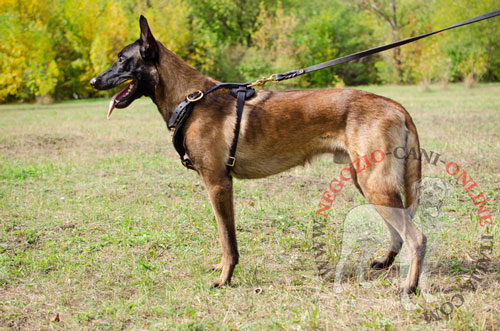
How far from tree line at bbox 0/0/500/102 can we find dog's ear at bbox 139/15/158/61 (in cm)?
1963

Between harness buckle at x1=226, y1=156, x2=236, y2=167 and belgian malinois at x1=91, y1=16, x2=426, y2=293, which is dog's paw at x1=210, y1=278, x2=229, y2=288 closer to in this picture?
belgian malinois at x1=91, y1=16, x2=426, y2=293

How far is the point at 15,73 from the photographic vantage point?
20.5 m

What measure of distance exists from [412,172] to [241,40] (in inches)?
1382

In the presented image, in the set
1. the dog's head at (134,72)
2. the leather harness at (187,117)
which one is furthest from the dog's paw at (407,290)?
the dog's head at (134,72)

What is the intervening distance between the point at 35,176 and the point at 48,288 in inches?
169

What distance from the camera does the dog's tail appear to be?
10.7ft

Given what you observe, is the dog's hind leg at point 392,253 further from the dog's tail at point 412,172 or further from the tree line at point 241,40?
the tree line at point 241,40

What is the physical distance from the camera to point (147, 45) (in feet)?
11.5

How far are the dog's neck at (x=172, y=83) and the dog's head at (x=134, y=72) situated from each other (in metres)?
0.06

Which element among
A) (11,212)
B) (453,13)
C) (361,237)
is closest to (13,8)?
(11,212)

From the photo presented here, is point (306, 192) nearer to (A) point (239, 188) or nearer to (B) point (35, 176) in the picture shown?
(A) point (239, 188)

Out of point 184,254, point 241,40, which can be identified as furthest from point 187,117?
point 241,40

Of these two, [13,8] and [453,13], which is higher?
[13,8]

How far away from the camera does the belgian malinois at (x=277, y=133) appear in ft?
10.4
